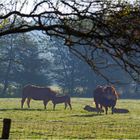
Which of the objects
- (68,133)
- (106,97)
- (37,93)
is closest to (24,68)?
(37,93)

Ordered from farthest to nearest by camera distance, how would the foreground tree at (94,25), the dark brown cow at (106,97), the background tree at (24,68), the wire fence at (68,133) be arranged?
the background tree at (24,68)
the dark brown cow at (106,97)
the wire fence at (68,133)
the foreground tree at (94,25)

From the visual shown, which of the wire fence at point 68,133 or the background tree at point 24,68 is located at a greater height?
the background tree at point 24,68

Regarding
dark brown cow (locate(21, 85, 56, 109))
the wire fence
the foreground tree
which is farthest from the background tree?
the foreground tree

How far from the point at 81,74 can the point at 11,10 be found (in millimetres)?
66277

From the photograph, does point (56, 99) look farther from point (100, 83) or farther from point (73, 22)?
point (100, 83)

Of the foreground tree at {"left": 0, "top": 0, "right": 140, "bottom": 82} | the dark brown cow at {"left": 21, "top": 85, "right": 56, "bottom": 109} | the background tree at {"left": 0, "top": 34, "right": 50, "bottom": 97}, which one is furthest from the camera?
the background tree at {"left": 0, "top": 34, "right": 50, "bottom": 97}

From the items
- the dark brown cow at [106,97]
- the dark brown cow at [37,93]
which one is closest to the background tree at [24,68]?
the dark brown cow at [37,93]

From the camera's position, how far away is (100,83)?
7894 cm

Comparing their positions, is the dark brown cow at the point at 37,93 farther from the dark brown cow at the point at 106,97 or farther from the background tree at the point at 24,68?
the background tree at the point at 24,68

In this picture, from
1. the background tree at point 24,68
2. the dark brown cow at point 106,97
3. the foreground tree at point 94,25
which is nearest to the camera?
the foreground tree at point 94,25

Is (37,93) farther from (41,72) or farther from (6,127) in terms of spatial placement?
(41,72)

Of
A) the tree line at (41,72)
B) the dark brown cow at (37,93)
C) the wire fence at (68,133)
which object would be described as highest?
the tree line at (41,72)

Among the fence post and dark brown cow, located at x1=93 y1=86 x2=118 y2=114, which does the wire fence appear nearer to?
the fence post

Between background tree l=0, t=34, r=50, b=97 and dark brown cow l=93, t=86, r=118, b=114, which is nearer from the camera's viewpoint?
dark brown cow l=93, t=86, r=118, b=114
